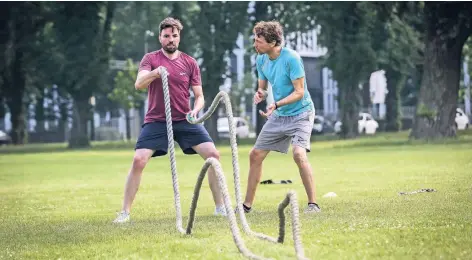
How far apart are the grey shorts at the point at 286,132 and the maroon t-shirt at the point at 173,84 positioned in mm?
1002

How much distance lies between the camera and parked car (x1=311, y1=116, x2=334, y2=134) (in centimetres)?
8299

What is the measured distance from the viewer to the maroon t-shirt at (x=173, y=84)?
12.1m

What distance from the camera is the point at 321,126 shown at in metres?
84.2

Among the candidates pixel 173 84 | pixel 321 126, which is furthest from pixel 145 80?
pixel 321 126

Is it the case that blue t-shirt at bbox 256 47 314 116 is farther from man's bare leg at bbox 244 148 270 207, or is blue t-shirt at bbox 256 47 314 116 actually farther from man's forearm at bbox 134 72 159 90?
man's forearm at bbox 134 72 159 90

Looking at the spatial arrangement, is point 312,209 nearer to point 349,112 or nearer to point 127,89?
point 349,112

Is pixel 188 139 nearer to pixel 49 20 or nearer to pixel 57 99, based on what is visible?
pixel 49 20

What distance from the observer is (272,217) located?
12.1 m

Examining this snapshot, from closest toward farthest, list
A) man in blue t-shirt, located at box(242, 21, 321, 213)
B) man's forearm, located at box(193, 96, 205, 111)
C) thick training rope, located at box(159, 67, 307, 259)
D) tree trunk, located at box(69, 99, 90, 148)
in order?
thick training rope, located at box(159, 67, 307, 259) → man's forearm, located at box(193, 96, 205, 111) → man in blue t-shirt, located at box(242, 21, 321, 213) → tree trunk, located at box(69, 99, 90, 148)

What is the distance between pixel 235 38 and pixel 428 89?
690 inches

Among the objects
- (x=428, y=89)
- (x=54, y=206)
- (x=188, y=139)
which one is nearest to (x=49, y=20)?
(x=428, y=89)

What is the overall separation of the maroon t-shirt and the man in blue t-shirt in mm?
769

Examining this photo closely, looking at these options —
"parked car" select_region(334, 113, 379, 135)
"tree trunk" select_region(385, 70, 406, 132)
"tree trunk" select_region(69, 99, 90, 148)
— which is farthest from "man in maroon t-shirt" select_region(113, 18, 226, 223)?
"parked car" select_region(334, 113, 379, 135)

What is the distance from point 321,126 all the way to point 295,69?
72.2 meters
